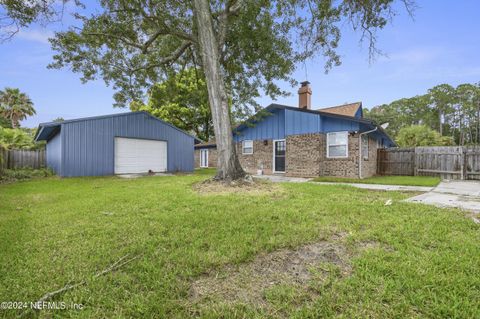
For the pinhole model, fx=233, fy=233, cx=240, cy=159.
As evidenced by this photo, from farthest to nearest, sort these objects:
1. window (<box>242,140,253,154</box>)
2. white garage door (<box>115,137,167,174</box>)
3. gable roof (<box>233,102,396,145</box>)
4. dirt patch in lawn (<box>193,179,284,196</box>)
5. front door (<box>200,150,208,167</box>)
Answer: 1. front door (<box>200,150,208,167</box>)
2. window (<box>242,140,253,154</box>)
3. white garage door (<box>115,137,167,174</box>)
4. gable roof (<box>233,102,396,145</box>)
5. dirt patch in lawn (<box>193,179,284,196</box>)

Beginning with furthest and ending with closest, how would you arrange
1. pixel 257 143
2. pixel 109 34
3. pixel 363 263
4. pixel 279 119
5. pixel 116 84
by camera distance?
pixel 257 143 < pixel 279 119 < pixel 116 84 < pixel 109 34 < pixel 363 263

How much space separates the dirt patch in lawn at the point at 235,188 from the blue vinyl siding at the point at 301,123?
231 inches

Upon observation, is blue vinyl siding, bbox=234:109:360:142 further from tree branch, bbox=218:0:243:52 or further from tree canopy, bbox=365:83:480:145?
tree canopy, bbox=365:83:480:145

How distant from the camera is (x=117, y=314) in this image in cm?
158

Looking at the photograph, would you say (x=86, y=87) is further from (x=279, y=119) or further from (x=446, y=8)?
(x=446, y=8)

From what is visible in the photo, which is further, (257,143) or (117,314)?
(257,143)

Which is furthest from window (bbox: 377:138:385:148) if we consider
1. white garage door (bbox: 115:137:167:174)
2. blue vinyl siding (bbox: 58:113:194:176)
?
white garage door (bbox: 115:137:167:174)

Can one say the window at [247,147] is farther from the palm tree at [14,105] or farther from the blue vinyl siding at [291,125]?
the palm tree at [14,105]

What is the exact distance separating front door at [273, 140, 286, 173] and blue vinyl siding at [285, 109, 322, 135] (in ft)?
2.72

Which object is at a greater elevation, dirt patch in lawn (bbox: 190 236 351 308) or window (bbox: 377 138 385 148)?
window (bbox: 377 138 385 148)

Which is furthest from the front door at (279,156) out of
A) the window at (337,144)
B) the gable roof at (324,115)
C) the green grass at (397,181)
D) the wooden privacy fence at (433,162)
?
the wooden privacy fence at (433,162)

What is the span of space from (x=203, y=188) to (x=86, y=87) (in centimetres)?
912

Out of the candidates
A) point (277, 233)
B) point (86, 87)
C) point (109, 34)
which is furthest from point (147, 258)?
point (86, 87)

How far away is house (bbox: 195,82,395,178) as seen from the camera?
34.5 feet
